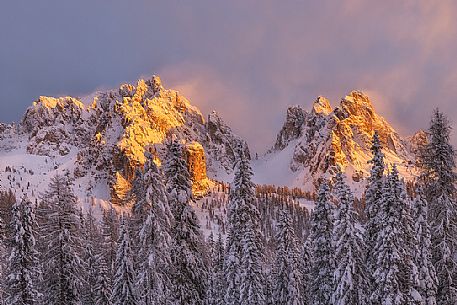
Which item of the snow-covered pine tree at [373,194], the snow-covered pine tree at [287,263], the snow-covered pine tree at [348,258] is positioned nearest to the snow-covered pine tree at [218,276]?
the snow-covered pine tree at [287,263]

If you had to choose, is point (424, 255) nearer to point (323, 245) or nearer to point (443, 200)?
point (443, 200)

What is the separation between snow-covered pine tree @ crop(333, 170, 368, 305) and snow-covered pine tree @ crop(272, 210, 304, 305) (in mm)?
11133

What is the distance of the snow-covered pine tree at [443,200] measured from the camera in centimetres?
2983

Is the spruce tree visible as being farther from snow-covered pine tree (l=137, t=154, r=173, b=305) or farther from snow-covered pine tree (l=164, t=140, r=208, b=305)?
snow-covered pine tree (l=137, t=154, r=173, b=305)

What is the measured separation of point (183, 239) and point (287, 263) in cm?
1856

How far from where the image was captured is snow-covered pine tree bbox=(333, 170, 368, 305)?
35.1 meters

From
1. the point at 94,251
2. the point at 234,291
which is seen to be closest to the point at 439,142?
the point at 234,291

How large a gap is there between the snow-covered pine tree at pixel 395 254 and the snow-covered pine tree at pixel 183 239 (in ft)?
38.6

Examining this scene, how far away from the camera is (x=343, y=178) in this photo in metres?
37.4

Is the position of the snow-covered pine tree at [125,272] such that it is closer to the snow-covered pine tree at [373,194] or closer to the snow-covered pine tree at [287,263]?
the snow-covered pine tree at [287,263]

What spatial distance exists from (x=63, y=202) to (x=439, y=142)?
26.5 m

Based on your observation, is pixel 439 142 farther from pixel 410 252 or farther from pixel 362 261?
pixel 362 261

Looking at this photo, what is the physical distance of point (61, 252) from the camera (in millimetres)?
36094

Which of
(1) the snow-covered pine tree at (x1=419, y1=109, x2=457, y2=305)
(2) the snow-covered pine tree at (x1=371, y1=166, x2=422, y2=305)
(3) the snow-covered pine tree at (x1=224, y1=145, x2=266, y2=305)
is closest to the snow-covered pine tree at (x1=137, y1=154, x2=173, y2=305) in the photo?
(3) the snow-covered pine tree at (x1=224, y1=145, x2=266, y2=305)
